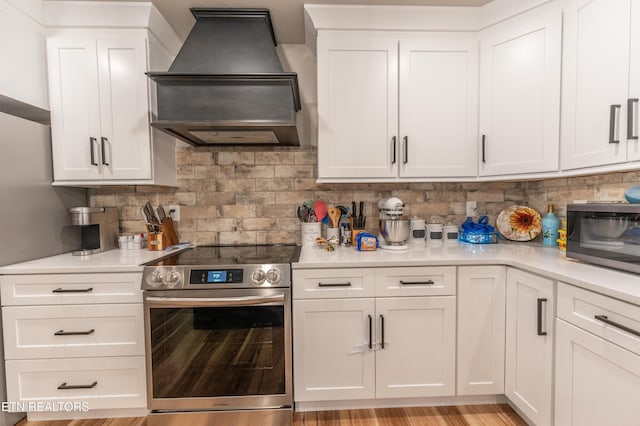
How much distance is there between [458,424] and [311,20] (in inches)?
98.8

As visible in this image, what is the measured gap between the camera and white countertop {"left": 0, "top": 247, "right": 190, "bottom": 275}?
1568mm

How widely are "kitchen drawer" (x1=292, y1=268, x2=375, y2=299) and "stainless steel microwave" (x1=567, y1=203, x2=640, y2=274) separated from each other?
1016mm

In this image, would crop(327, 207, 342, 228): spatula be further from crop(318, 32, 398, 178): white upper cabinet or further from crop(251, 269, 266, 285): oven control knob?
crop(251, 269, 266, 285): oven control knob

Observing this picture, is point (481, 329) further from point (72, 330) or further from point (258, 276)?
point (72, 330)

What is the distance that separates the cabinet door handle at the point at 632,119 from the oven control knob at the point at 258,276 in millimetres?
1806

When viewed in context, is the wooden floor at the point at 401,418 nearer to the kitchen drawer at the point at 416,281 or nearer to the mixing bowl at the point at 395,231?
the kitchen drawer at the point at 416,281

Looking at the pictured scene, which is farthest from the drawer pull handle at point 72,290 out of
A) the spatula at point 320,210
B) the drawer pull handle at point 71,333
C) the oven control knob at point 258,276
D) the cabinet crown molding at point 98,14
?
the cabinet crown molding at point 98,14

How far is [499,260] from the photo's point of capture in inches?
64.8

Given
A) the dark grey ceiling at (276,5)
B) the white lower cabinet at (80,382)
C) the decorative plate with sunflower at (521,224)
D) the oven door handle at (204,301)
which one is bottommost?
the white lower cabinet at (80,382)

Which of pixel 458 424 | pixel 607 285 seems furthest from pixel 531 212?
pixel 458 424

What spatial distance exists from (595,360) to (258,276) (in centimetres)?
148

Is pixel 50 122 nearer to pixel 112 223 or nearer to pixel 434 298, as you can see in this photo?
pixel 112 223

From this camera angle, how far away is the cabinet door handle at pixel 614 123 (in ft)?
4.35

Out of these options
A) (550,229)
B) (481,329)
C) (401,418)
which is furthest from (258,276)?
(550,229)
